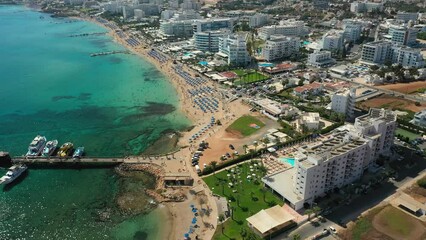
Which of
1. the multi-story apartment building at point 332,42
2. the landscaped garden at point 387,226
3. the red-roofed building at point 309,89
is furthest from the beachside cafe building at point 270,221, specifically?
the multi-story apartment building at point 332,42

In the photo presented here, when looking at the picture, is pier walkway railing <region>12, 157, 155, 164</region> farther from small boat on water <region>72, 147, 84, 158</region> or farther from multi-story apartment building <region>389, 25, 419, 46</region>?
multi-story apartment building <region>389, 25, 419, 46</region>

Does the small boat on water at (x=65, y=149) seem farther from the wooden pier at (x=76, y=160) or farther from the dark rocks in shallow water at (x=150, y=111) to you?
the dark rocks in shallow water at (x=150, y=111)

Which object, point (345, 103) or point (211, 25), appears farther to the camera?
point (211, 25)

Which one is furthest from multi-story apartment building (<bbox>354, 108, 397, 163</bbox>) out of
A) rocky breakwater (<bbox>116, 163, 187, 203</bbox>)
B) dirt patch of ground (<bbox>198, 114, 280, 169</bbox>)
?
rocky breakwater (<bbox>116, 163, 187, 203</bbox>)

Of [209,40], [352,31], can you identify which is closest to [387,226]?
[209,40]

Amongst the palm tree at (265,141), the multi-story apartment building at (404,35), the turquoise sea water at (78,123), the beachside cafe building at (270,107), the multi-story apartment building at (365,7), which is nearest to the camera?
the turquoise sea water at (78,123)

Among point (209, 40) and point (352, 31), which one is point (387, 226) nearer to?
point (209, 40)

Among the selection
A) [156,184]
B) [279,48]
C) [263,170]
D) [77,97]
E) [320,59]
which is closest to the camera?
[156,184]
